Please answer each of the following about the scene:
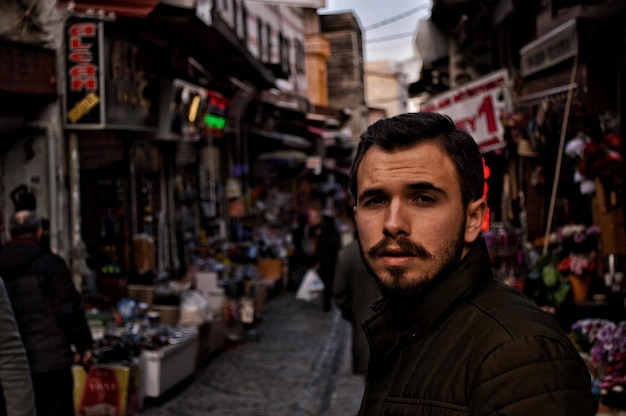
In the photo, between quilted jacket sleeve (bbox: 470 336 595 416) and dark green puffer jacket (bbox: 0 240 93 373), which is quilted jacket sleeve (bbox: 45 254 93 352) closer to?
dark green puffer jacket (bbox: 0 240 93 373)

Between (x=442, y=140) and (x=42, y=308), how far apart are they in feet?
14.3

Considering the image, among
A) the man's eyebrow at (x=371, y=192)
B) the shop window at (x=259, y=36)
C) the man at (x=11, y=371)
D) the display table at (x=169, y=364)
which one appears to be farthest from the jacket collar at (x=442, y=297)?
the shop window at (x=259, y=36)

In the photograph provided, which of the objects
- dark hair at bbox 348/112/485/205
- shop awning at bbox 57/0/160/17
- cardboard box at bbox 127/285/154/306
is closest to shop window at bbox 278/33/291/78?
cardboard box at bbox 127/285/154/306

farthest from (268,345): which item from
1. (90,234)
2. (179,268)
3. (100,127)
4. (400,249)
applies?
(400,249)

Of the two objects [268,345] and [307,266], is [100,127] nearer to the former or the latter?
[268,345]

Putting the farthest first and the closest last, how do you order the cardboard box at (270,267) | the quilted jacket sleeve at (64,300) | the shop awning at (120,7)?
the cardboard box at (270,267)
the shop awning at (120,7)
the quilted jacket sleeve at (64,300)

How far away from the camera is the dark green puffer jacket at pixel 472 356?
1.59 meters

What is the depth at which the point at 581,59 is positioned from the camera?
6785mm

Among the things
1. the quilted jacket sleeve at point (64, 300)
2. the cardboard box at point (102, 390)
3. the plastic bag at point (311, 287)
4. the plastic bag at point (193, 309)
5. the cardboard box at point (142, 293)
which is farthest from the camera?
the plastic bag at point (311, 287)

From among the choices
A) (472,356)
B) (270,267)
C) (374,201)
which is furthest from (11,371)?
(270,267)

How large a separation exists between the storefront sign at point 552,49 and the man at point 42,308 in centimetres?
453

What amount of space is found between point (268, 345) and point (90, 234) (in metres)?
3.51

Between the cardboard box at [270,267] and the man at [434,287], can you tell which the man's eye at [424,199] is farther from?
the cardboard box at [270,267]

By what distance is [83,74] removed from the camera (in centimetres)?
913
